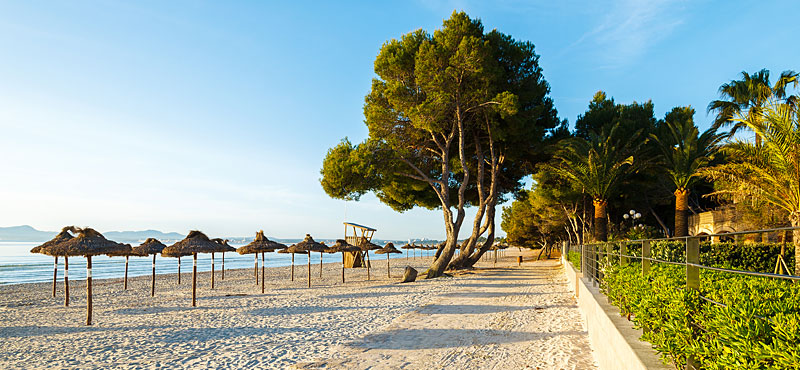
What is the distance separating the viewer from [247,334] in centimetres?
802

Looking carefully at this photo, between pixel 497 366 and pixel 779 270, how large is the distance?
1011cm

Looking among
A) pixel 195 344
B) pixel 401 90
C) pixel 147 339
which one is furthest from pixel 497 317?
pixel 401 90

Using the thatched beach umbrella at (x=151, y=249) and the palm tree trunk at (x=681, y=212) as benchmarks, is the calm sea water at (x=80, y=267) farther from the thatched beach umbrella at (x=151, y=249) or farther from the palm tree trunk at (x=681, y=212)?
the palm tree trunk at (x=681, y=212)

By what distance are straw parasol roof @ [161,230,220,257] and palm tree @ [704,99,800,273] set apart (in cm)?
1430

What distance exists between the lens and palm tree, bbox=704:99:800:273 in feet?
35.2

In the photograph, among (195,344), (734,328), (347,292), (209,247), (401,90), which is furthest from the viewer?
(401,90)

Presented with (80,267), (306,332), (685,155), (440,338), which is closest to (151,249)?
(306,332)

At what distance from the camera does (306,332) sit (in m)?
8.13

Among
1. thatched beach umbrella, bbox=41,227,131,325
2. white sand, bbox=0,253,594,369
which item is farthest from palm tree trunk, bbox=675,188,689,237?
thatched beach umbrella, bbox=41,227,131,325

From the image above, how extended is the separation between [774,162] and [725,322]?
39.5 ft

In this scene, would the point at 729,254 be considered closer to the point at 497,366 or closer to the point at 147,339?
the point at 497,366

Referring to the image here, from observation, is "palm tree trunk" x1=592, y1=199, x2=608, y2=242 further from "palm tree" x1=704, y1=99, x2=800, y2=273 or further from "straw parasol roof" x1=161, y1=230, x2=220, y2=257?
"straw parasol roof" x1=161, y1=230, x2=220, y2=257

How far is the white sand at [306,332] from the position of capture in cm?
617

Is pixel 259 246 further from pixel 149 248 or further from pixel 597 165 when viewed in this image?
pixel 597 165
